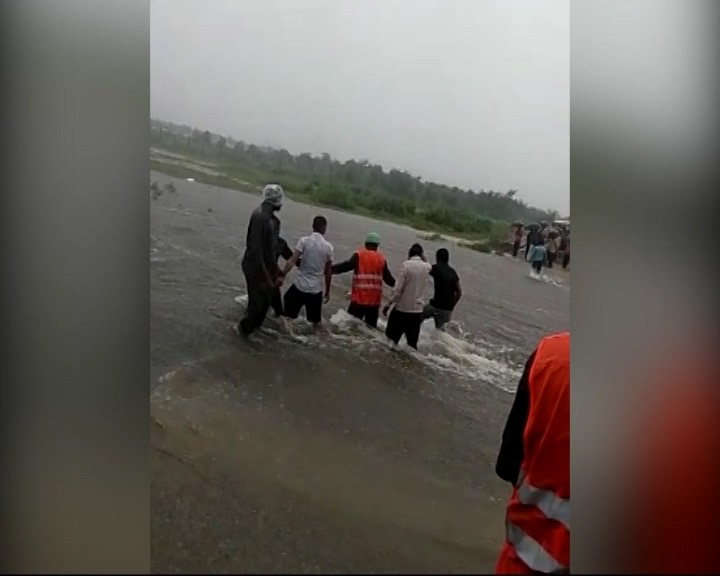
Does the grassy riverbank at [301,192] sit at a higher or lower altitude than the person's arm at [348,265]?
higher

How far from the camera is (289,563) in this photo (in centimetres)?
115

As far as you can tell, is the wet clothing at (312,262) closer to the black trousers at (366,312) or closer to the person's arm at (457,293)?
the black trousers at (366,312)

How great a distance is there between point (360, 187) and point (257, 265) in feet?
0.79

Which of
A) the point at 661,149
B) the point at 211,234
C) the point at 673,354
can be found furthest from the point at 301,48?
the point at 673,354

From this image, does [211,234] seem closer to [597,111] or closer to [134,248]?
[134,248]

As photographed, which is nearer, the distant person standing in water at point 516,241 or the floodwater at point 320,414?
the floodwater at point 320,414

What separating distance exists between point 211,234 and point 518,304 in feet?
1.97

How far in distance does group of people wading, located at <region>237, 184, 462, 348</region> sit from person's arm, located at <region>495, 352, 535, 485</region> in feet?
0.70

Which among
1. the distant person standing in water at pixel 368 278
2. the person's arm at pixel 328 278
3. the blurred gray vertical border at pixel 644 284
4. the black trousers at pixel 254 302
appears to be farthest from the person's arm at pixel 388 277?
the blurred gray vertical border at pixel 644 284

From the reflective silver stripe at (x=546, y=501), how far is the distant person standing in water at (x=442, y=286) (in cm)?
34

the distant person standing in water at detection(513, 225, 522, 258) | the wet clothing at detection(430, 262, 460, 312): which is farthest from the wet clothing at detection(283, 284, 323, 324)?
the distant person standing in water at detection(513, 225, 522, 258)

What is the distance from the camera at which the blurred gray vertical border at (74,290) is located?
1.15 metres

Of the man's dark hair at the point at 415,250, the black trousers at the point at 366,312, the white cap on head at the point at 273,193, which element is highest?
the white cap on head at the point at 273,193

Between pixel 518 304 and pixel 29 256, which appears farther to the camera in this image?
pixel 518 304
